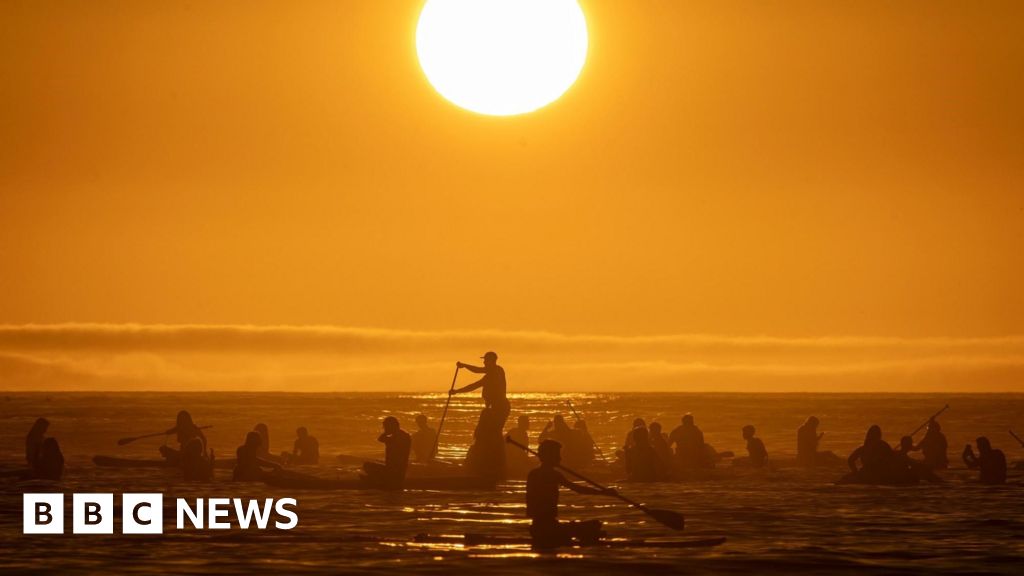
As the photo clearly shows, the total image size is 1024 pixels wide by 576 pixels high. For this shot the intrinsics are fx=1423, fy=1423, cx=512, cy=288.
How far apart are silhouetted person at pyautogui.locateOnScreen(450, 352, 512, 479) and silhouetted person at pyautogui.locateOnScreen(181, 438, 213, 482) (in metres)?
6.75

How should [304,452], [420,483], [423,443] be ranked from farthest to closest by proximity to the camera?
1. [304,452]
2. [423,443]
3. [420,483]

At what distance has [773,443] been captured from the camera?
73.8 metres

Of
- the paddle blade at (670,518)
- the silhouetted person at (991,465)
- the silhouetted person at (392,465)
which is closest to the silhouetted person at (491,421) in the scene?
the silhouetted person at (392,465)

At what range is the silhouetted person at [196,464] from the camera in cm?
3619

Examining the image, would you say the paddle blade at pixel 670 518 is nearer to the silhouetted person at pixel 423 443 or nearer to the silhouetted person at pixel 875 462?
the silhouetted person at pixel 875 462

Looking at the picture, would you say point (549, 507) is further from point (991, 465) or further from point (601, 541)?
point (991, 465)

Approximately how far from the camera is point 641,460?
3744 cm

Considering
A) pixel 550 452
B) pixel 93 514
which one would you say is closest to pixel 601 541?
pixel 550 452

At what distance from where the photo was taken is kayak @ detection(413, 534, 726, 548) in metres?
24.0

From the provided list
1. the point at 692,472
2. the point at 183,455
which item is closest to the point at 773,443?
the point at 692,472

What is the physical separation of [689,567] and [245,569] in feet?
22.7

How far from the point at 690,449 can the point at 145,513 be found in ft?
58.0

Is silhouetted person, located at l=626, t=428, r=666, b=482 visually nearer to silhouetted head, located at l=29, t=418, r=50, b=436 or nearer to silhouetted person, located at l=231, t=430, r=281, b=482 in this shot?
silhouetted person, located at l=231, t=430, r=281, b=482

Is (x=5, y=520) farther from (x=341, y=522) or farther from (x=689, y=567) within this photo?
(x=689, y=567)
